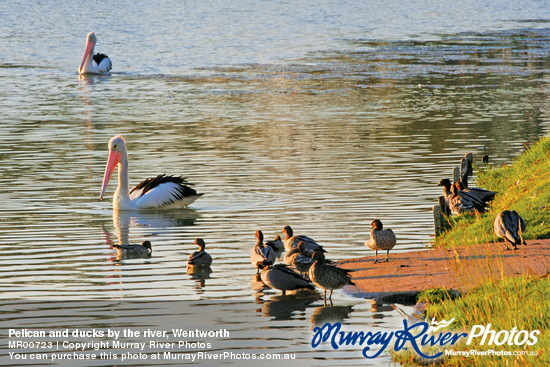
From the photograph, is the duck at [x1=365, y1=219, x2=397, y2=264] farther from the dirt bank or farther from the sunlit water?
the sunlit water

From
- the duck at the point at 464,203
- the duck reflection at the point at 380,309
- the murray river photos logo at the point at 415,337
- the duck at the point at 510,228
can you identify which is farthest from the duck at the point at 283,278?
the duck at the point at 464,203

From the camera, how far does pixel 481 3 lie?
86500 millimetres

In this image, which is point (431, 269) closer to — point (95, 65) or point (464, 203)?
point (464, 203)

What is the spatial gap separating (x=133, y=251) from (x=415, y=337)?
600cm

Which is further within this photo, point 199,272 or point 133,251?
point 133,251

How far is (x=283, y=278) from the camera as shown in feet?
40.5

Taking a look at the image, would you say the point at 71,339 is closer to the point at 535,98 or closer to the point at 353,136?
the point at 353,136

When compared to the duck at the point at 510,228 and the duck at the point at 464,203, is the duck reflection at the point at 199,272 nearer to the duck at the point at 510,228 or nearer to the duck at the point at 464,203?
the duck at the point at 510,228

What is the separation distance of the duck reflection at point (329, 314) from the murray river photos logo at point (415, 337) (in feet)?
0.68

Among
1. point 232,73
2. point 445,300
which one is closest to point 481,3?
point 232,73

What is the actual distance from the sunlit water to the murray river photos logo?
0.72ft

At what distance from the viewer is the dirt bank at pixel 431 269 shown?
12.0 metres

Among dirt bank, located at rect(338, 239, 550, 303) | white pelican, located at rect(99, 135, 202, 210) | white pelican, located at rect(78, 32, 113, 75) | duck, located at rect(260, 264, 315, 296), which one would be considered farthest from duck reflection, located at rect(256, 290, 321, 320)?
white pelican, located at rect(78, 32, 113, 75)

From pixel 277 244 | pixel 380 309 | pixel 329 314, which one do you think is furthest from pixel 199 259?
pixel 380 309
